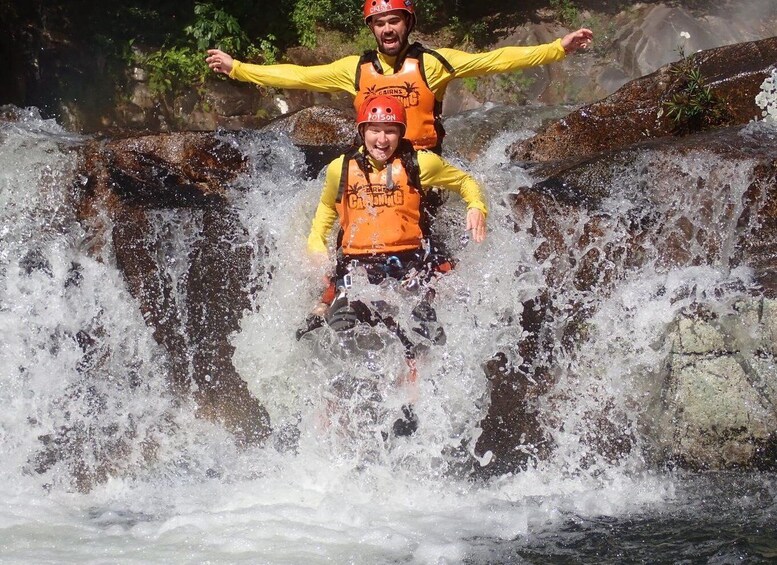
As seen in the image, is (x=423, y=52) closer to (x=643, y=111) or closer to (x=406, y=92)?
(x=406, y=92)

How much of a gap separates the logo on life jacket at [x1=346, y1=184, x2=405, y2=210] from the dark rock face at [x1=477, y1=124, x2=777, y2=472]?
1.08 meters

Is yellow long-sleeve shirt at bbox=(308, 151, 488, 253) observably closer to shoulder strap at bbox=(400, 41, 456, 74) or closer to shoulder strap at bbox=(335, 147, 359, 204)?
shoulder strap at bbox=(335, 147, 359, 204)

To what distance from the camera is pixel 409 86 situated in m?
5.28

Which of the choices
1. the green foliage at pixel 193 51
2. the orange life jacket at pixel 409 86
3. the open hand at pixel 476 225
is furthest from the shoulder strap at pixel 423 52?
the green foliage at pixel 193 51

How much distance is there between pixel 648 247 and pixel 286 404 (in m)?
2.42

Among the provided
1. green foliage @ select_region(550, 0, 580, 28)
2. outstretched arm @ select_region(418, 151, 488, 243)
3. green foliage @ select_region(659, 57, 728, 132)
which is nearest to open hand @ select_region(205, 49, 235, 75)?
outstretched arm @ select_region(418, 151, 488, 243)

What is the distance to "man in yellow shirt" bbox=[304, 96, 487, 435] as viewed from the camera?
15.1ft

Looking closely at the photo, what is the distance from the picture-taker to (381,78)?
17.4ft

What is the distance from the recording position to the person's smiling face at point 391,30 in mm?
5152

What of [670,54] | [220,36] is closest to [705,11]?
[670,54]

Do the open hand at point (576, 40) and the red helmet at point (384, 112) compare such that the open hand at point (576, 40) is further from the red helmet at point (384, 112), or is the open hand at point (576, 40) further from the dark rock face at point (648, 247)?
the red helmet at point (384, 112)

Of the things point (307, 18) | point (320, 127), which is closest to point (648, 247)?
point (320, 127)

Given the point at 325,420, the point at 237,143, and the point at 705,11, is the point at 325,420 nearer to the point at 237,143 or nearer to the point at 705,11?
the point at 237,143

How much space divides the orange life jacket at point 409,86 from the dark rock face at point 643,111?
8.01 feet
